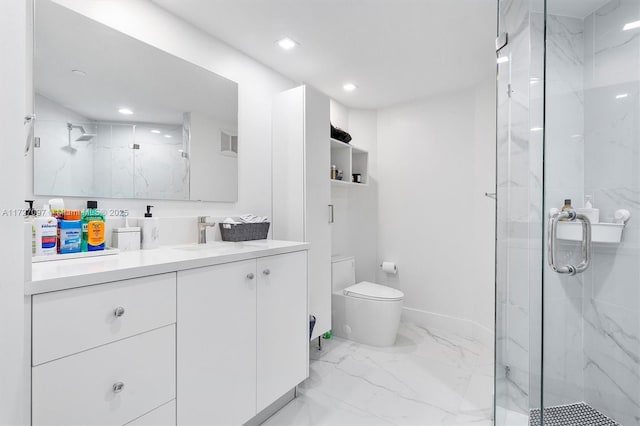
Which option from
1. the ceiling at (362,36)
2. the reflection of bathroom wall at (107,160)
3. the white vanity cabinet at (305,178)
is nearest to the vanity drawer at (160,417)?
the reflection of bathroom wall at (107,160)

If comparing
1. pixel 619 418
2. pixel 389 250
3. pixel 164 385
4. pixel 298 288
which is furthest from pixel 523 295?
pixel 389 250

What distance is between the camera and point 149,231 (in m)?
1.57

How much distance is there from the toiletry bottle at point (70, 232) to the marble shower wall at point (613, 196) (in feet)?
8.03

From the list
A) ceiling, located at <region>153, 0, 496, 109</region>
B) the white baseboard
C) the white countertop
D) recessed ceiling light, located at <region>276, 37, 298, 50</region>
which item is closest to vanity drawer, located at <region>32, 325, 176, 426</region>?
the white countertop

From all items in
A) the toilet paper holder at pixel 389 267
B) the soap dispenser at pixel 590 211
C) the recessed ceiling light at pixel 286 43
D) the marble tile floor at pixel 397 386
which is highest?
the recessed ceiling light at pixel 286 43

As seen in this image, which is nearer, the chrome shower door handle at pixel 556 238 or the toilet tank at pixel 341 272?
the chrome shower door handle at pixel 556 238

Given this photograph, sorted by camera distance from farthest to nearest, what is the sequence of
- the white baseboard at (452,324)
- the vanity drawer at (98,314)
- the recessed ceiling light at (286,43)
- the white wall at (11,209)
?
the white baseboard at (452,324)
the recessed ceiling light at (286,43)
the vanity drawer at (98,314)
the white wall at (11,209)

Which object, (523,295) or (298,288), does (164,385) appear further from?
(523,295)

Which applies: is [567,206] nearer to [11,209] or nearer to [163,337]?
[163,337]

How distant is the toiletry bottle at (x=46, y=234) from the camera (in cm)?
117

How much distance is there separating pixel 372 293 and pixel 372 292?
0.03m

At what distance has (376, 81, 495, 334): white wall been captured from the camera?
269 cm

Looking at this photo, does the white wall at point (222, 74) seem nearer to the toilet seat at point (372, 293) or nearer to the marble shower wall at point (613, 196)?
the toilet seat at point (372, 293)

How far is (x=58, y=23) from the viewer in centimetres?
135
